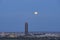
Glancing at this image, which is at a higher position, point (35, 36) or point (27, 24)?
point (27, 24)

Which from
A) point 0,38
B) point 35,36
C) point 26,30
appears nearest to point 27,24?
point 26,30

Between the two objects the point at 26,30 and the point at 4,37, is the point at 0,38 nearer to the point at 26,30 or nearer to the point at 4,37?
the point at 4,37

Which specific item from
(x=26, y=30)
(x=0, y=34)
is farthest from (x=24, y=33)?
(x=0, y=34)

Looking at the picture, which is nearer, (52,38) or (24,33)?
(52,38)

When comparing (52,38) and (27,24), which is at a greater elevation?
(27,24)

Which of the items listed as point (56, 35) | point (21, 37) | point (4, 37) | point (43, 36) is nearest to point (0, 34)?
point (4, 37)

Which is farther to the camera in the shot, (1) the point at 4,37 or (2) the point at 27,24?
(2) the point at 27,24

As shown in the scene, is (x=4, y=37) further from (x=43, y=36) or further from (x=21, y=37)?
(x=43, y=36)

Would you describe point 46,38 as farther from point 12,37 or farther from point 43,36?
point 12,37
